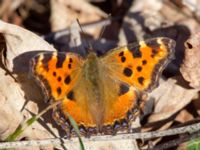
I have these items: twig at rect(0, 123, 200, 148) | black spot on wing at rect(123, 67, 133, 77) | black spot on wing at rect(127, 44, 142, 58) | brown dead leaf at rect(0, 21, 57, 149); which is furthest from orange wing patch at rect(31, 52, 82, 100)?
black spot on wing at rect(127, 44, 142, 58)

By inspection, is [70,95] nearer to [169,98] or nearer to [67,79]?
[67,79]

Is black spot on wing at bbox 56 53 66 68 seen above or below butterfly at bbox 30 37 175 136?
above

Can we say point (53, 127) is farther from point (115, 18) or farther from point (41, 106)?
point (115, 18)

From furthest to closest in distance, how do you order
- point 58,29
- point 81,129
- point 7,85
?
point 58,29, point 7,85, point 81,129

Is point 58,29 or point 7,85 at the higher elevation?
point 7,85

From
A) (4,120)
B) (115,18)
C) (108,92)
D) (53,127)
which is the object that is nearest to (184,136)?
(108,92)

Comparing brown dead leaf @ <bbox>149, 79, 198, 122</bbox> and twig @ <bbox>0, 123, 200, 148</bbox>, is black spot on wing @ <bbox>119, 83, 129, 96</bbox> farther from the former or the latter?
brown dead leaf @ <bbox>149, 79, 198, 122</bbox>
